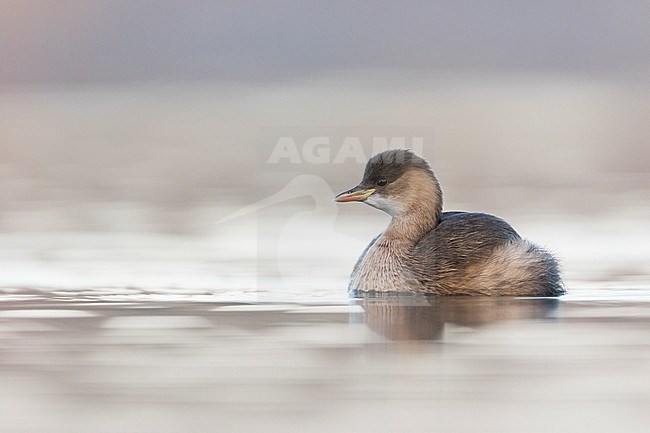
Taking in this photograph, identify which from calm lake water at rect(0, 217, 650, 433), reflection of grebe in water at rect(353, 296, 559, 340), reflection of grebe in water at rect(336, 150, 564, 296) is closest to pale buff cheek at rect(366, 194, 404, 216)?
reflection of grebe in water at rect(336, 150, 564, 296)

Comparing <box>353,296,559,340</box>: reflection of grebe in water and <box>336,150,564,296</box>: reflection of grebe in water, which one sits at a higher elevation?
<box>336,150,564,296</box>: reflection of grebe in water

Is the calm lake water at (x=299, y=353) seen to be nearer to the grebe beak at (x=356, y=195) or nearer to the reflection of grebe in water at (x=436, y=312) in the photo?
the reflection of grebe in water at (x=436, y=312)

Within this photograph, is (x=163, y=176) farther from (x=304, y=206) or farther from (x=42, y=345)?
(x=42, y=345)

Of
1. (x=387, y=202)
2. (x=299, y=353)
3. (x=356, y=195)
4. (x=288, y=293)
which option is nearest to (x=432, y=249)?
(x=387, y=202)

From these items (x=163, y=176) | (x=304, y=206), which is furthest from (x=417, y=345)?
(x=163, y=176)

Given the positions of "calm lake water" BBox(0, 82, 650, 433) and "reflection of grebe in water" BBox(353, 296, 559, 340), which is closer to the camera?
"calm lake water" BBox(0, 82, 650, 433)

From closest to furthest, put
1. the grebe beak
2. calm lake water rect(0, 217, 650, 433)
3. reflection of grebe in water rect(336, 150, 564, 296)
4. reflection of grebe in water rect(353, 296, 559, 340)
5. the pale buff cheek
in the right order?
calm lake water rect(0, 217, 650, 433) < reflection of grebe in water rect(353, 296, 559, 340) < reflection of grebe in water rect(336, 150, 564, 296) < the grebe beak < the pale buff cheek

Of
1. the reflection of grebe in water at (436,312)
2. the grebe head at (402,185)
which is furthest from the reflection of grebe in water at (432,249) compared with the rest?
the reflection of grebe in water at (436,312)

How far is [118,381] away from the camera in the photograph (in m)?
6.61

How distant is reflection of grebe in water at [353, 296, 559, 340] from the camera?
311 inches

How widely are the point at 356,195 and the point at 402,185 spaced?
0.32 metres

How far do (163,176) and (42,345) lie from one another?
7.77 m

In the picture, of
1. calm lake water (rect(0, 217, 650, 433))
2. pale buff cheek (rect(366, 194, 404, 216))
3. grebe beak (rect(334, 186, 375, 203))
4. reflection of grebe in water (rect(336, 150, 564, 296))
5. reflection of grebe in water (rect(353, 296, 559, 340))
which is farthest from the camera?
pale buff cheek (rect(366, 194, 404, 216))

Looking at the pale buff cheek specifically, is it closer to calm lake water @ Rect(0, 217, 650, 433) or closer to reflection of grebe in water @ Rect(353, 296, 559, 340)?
calm lake water @ Rect(0, 217, 650, 433)
